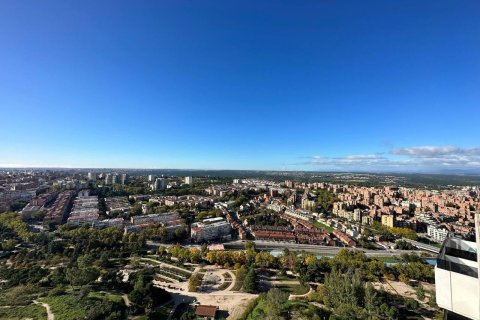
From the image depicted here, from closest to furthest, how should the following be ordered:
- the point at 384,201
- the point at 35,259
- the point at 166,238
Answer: the point at 35,259
the point at 166,238
the point at 384,201

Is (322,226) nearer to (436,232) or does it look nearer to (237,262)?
(436,232)

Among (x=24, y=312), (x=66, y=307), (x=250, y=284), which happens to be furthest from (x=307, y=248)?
(x=24, y=312)

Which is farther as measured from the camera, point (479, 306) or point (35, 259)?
point (35, 259)

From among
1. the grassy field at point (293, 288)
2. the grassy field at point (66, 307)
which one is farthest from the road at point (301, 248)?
the grassy field at point (66, 307)

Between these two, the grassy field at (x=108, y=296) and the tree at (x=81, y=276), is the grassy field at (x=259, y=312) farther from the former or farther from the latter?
the tree at (x=81, y=276)

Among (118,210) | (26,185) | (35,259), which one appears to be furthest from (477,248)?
(26,185)

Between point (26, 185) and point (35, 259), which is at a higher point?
point (26, 185)

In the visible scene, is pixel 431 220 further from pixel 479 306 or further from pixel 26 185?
pixel 26 185

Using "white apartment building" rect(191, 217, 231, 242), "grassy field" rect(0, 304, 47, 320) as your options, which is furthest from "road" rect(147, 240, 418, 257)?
"grassy field" rect(0, 304, 47, 320)
